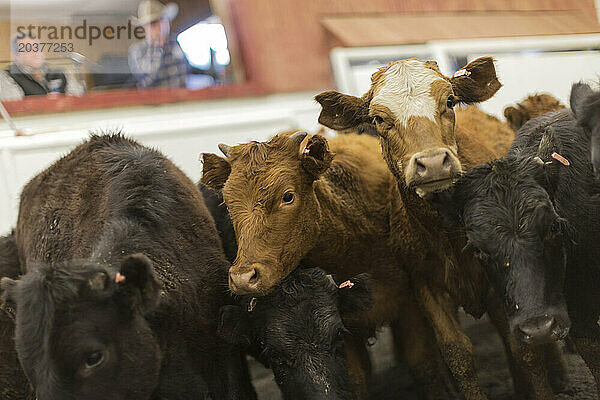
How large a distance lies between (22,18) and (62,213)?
2568mm

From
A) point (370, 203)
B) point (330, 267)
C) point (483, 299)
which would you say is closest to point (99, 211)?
point (330, 267)

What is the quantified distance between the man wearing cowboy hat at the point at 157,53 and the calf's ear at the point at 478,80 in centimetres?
332

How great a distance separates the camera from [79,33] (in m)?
5.33

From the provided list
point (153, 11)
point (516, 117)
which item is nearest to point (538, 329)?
point (516, 117)

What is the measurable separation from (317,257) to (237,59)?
14.8 feet

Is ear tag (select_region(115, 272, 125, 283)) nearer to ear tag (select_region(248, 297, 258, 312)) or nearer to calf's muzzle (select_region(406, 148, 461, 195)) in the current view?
ear tag (select_region(248, 297, 258, 312))

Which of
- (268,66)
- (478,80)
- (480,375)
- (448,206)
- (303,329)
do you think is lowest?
(480,375)

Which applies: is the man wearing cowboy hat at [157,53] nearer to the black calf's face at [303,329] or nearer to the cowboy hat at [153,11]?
the cowboy hat at [153,11]

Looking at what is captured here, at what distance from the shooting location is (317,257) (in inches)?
148

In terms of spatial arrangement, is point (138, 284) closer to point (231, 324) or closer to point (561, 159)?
point (231, 324)

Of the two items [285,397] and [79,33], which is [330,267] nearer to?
[285,397]

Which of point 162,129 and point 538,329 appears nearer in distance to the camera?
point 538,329

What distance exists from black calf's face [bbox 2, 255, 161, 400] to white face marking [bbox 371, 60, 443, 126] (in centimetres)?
154

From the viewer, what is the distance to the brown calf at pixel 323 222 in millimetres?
3229
